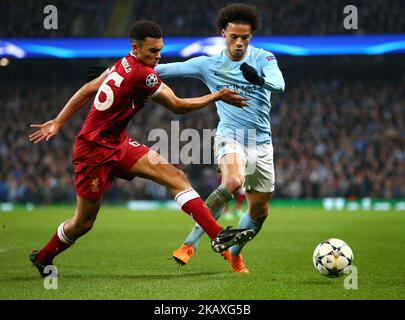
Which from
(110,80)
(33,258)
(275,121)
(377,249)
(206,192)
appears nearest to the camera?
(110,80)

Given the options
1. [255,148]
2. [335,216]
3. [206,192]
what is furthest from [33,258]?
[206,192]

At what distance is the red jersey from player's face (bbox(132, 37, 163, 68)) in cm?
6

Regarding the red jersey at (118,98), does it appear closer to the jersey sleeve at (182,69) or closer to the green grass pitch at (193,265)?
the jersey sleeve at (182,69)

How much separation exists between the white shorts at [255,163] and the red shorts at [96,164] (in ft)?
3.48

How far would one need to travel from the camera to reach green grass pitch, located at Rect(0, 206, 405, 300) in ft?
19.6

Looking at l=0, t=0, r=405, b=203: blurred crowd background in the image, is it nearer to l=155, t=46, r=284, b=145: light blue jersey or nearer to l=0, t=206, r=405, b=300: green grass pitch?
l=0, t=206, r=405, b=300: green grass pitch

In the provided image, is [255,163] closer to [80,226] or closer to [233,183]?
[233,183]

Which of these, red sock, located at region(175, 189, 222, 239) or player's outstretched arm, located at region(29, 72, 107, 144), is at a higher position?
player's outstretched arm, located at region(29, 72, 107, 144)

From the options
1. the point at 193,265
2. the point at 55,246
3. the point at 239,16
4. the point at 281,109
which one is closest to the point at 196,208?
the point at 55,246

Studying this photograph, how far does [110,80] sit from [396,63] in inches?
879

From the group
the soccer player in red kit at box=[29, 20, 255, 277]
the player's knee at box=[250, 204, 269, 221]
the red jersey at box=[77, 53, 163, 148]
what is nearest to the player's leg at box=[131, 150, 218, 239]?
the soccer player in red kit at box=[29, 20, 255, 277]

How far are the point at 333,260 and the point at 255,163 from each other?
1.29 metres
